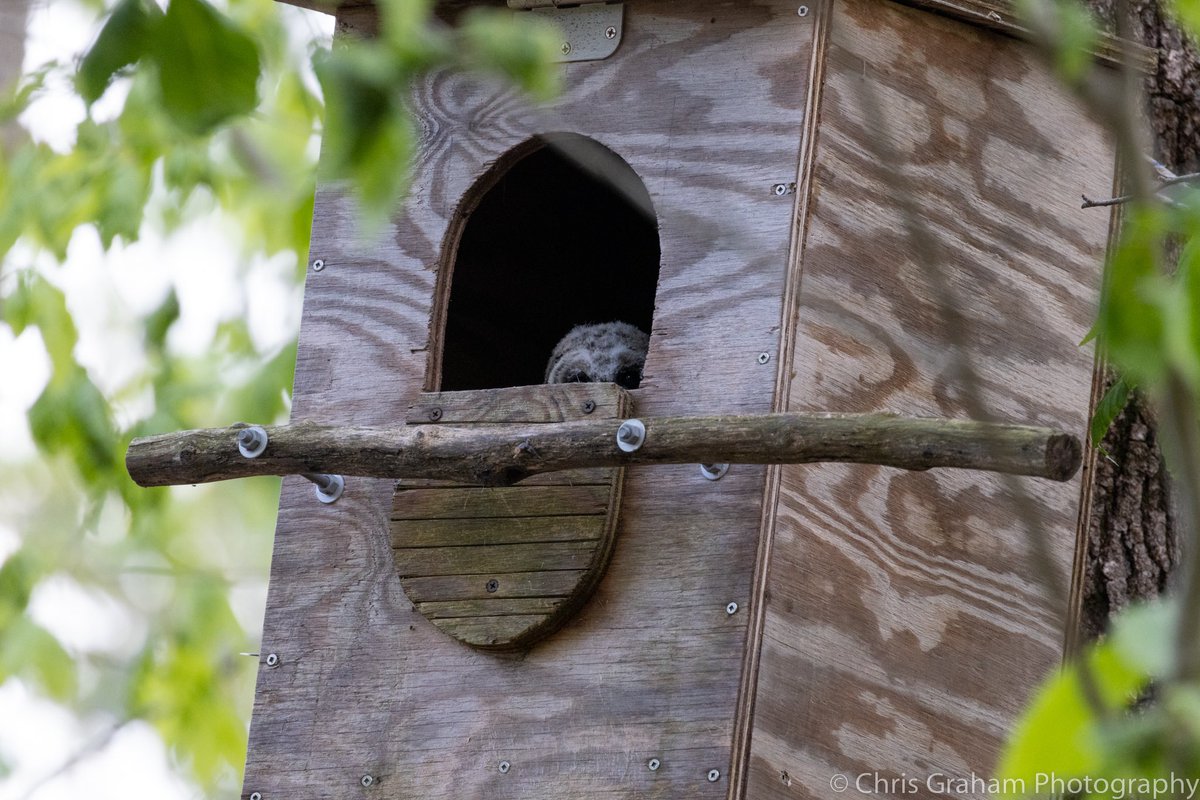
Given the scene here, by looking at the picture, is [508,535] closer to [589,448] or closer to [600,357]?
[589,448]

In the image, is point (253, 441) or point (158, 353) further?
point (158, 353)

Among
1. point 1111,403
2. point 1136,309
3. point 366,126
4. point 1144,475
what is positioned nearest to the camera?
point 366,126

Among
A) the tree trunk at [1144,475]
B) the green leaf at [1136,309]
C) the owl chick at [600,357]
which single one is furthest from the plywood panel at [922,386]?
the green leaf at [1136,309]

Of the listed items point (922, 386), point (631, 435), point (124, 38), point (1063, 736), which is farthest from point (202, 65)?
point (922, 386)

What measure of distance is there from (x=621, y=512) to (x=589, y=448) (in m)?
0.33

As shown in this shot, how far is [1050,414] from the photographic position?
3047 mm

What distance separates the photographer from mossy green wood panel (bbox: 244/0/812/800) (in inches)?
105

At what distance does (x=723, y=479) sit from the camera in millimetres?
2697

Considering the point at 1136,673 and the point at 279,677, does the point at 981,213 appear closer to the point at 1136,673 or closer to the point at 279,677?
the point at 279,677

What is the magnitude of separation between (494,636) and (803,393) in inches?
25.4

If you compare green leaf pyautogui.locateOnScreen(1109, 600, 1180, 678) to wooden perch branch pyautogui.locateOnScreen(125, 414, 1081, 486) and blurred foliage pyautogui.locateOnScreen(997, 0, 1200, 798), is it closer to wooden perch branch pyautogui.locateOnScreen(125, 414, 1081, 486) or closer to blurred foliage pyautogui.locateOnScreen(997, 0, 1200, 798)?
blurred foliage pyautogui.locateOnScreen(997, 0, 1200, 798)

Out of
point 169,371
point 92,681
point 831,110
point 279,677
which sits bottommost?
point 92,681

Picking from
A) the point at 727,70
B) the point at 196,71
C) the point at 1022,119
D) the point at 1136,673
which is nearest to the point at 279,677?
the point at 727,70

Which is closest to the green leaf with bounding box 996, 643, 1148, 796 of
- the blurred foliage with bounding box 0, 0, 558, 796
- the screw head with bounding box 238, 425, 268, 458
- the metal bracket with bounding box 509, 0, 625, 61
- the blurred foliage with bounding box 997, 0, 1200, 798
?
the blurred foliage with bounding box 997, 0, 1200, 798
